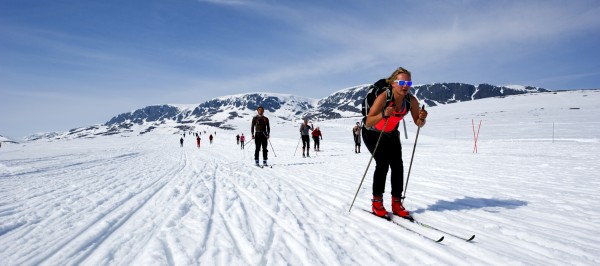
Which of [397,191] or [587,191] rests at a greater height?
[397,191]

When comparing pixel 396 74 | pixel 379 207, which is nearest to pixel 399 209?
pixel 379 207

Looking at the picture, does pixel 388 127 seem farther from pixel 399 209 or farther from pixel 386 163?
pixel 399 209

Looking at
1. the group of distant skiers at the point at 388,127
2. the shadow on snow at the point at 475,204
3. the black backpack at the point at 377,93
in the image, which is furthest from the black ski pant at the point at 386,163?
the shadow on snow at the point at 475,204

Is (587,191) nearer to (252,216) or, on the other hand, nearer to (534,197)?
(534,197)

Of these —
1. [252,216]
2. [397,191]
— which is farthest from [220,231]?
[397,191]

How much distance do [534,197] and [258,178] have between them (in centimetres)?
583

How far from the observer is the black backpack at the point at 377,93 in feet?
12.9

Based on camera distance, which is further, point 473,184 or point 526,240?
point 473,184

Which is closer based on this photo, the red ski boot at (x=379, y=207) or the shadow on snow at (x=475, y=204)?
the red ski boot at (x=379, y=207)

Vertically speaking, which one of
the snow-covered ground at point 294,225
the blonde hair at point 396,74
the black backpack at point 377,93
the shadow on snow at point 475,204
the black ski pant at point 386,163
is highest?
the blonde hair at point 396,74

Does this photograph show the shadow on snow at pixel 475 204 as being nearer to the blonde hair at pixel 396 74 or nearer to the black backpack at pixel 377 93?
the black backpack at pixel 377 93

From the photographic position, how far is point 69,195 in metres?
6.00

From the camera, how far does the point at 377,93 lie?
4012 mm

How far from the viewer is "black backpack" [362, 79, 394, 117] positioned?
12.9 feet
